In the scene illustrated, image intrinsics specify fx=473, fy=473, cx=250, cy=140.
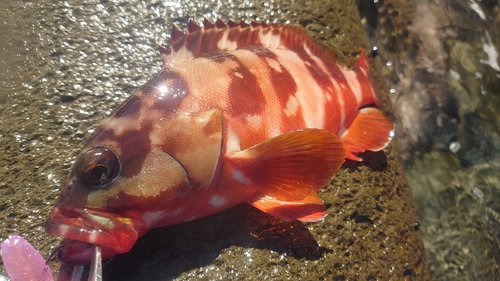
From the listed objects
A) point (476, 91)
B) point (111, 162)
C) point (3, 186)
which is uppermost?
point (111, 162)

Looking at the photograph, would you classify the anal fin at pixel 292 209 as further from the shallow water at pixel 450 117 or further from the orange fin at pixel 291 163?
the shallow water at pixel 450 117

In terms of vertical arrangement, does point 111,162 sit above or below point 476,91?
above

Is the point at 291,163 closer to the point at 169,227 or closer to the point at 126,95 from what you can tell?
the point at 169,227

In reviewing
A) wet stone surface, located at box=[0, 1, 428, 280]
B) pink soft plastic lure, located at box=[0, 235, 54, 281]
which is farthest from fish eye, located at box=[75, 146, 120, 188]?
wet stone surface, located at box=[0, 1, 428, 280]

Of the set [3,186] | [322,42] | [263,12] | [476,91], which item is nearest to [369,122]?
[322,42]

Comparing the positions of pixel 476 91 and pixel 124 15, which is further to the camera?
pixel 476 91

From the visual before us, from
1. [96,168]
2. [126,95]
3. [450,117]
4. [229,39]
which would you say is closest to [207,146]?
[96,168]

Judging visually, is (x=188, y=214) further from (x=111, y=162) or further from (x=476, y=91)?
(x=476, y=91)

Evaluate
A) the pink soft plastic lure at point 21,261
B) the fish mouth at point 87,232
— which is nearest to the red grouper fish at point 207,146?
the fish mouth at point 87,232
